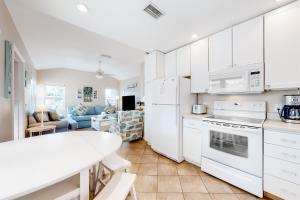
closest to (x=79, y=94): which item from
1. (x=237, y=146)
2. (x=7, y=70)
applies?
(x=7, y=70)

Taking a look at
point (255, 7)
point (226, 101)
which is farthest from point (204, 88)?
point (255, 7)

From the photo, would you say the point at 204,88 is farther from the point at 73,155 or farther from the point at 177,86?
the point at 73,155

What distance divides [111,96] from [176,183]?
6.81 meters

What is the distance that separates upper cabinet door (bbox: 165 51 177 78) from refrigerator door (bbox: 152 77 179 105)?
0.50 meters

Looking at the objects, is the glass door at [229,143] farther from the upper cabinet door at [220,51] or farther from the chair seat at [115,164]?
the chair seat at [115,164]

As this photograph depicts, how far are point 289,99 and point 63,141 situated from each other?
111 inches

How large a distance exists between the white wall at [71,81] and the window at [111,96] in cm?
28

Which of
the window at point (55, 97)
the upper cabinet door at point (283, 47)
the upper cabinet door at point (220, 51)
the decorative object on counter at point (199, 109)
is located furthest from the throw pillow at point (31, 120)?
the upper cabinet door at point (283, 47)

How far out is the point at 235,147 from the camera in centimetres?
193

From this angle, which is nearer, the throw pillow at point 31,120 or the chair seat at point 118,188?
the chair seat at point 118,188

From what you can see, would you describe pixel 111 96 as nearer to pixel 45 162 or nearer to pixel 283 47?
pixel 45 162

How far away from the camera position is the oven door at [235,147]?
68.0 inches

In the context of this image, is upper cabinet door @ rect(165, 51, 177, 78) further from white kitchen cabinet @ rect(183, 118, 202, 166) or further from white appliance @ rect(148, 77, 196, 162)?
white kitchen cabinet @ rect(183, 118, 202, 166)

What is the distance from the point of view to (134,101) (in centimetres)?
668
